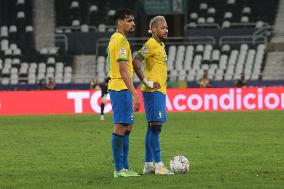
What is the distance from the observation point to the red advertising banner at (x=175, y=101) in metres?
35.4

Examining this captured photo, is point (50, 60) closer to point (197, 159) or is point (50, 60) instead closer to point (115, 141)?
point (197, 159)

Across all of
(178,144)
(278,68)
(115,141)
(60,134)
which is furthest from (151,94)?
(278,68)

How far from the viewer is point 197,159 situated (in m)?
15.6

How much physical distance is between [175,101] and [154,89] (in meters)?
22.9

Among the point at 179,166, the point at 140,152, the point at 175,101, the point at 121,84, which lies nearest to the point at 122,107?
the point at 121,84

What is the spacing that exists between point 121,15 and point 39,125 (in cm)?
1567

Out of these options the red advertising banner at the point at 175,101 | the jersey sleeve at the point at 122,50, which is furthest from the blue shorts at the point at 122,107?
the red advertising banner at the point at 175,101

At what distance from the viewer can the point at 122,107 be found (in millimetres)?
12422

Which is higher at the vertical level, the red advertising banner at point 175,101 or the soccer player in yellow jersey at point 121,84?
the soccer player in yellow jersey at point 121,84

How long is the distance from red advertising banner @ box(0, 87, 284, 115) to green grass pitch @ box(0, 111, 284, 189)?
4.42 m

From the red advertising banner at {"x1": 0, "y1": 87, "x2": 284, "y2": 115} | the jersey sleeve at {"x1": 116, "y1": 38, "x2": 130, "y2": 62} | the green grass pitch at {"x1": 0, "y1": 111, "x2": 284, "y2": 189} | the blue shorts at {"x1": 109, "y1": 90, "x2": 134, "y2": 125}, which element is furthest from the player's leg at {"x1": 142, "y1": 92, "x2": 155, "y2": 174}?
the red advertising banner at {"x1": 0, "y1": 87, "x2": 284, "y2": 115}

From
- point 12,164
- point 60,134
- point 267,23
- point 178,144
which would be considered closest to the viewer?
point 12,164

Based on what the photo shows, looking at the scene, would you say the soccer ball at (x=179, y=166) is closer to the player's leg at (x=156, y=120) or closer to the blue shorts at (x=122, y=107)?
the player's leg at (x=156, y=120)

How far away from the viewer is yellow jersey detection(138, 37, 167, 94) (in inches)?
515
